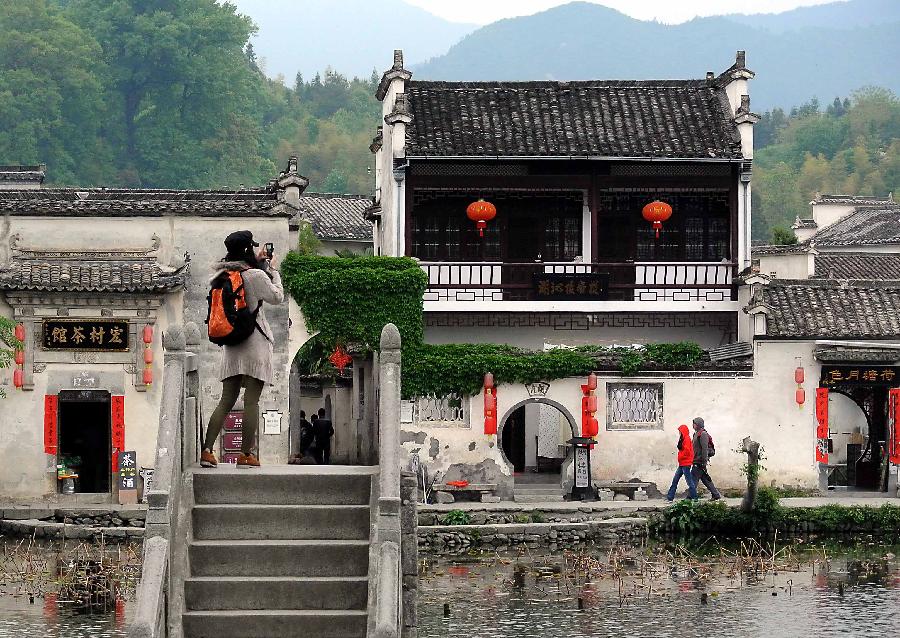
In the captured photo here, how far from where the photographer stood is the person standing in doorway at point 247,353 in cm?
1375

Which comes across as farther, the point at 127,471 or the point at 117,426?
the point at 117,426

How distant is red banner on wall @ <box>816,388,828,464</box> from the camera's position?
103 feet

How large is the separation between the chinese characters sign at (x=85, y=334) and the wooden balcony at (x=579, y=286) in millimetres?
5897

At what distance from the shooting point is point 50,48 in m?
73.4

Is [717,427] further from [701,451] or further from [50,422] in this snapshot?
[50,422]

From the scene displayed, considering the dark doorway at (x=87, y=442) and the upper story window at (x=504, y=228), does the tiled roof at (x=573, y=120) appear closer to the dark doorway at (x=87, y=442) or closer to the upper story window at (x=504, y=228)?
the upper story window at (x=504, y=228)

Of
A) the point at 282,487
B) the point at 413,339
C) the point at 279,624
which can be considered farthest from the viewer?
the point at 413,339

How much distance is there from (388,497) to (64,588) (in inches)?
392

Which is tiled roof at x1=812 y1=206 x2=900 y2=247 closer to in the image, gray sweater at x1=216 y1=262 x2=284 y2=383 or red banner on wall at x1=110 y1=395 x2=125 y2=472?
red banner on wall at x1=110 y1=395 x2=125 y2=472

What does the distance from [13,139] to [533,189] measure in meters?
42.8

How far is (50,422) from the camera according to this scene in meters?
30.7

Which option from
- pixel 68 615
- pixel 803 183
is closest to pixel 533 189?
pixel 68 615

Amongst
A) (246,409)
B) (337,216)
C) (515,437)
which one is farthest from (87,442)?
(337,216)

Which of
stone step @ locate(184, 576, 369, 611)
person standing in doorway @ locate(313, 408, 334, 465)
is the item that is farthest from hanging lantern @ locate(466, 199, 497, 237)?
stone step @ locate(184, 576, 369, 611)
